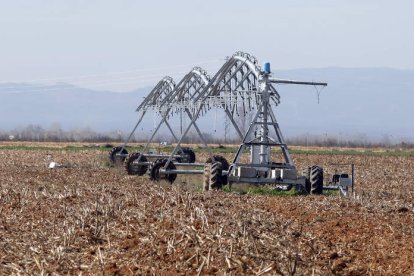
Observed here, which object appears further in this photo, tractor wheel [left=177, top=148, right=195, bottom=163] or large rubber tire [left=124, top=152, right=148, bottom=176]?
tractor wheel [left=177, top=148, right=195, bottom=163]

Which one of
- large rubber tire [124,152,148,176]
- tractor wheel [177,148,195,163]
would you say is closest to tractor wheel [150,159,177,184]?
large rubber tire [124,152,148,176]

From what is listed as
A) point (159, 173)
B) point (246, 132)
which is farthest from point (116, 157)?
point (246, 132)

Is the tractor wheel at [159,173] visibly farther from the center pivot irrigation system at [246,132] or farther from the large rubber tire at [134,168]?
the large rubber tire at [134,168]

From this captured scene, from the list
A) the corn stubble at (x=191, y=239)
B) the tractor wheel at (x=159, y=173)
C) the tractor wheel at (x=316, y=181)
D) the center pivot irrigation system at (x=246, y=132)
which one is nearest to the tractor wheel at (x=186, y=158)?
the center pivot irrigation system at (x=246, y=132)

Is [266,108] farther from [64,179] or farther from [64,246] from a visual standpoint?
[64,246]

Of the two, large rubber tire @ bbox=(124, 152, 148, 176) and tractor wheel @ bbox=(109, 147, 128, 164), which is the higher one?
tractor wheel @ bbox=(109, 147, 128, 164)

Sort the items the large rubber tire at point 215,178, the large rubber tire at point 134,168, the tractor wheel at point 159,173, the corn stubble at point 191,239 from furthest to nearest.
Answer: the large rubber tire at point 134,168 → the tractor wheel at point 159,173 → the large rubber tire at point 215,178 → the corn stubble at point 191,239

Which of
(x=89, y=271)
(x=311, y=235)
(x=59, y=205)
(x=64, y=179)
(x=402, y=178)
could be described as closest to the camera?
(x=89, y=271)

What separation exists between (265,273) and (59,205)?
848 cm

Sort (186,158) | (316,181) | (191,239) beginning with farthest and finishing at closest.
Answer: (186,158)
(316,181)
(191,239)

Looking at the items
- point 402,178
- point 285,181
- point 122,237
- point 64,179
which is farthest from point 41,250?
point 402,178

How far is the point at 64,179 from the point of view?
99.2ft

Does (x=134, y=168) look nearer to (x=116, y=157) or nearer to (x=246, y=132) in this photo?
(x=116, y=157)

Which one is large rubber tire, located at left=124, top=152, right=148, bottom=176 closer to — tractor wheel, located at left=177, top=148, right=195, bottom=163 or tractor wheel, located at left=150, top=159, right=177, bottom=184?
tractor wheel, located at left=177, top=148, right=195, bottom=163
